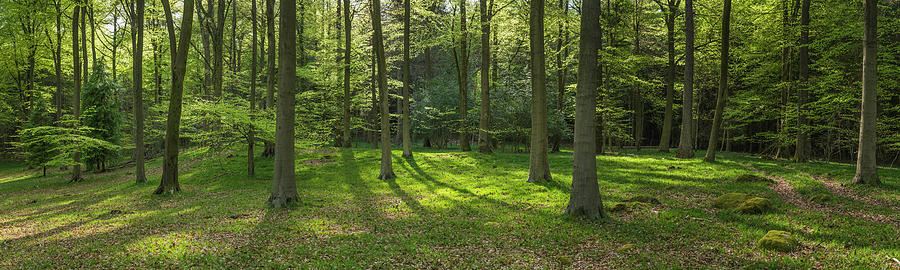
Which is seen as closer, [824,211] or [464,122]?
[824,211]

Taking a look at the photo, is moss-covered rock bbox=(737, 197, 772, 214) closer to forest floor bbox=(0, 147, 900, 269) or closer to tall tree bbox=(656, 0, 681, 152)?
forest floor bbox=(0, 147, 900, 269)

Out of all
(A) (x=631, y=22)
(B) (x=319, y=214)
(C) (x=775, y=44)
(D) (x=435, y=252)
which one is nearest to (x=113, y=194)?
(B) (x=319, y=214)

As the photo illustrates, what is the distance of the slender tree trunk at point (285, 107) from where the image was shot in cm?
1092

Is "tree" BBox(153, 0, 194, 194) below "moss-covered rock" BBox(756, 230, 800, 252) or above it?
above

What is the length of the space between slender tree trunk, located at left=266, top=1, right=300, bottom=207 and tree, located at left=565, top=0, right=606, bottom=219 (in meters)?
7.69

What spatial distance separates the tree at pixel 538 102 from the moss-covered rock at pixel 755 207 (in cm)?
594

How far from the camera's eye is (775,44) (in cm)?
2183

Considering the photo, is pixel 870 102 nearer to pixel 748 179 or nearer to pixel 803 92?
pixel 748 179

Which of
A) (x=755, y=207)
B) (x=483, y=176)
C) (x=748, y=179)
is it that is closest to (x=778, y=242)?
(x=755, y=207)

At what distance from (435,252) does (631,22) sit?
79.9 feet

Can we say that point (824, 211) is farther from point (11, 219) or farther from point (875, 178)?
point (11, 219)

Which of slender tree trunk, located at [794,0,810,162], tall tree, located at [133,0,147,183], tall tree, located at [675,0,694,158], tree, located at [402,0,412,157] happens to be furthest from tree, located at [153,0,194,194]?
slender tree trunk, located at [794,0,810,162]

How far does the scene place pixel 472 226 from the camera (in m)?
8.88

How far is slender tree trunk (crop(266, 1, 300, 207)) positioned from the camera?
35.8 ft
